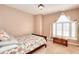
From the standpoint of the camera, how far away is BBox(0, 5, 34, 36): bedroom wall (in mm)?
1650

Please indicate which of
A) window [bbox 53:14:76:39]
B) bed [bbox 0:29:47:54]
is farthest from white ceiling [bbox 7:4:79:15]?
bed [bbox 0:29:47:54]

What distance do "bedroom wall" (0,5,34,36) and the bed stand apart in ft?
0.64

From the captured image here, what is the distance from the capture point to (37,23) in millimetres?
1718

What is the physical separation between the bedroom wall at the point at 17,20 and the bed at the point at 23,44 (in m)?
0.19

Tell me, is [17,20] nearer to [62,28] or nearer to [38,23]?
[38,23]

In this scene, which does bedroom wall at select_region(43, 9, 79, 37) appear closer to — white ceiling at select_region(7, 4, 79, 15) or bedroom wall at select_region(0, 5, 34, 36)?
white ceiling at select_region(7, 4, 79, 15)

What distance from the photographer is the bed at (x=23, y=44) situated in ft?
4.08

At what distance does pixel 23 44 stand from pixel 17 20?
654mm

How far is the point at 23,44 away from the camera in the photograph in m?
1.82

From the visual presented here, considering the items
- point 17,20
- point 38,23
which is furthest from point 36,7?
point 17,20

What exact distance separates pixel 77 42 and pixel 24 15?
1.65 m

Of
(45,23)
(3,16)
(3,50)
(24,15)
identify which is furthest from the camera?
(3,16)
